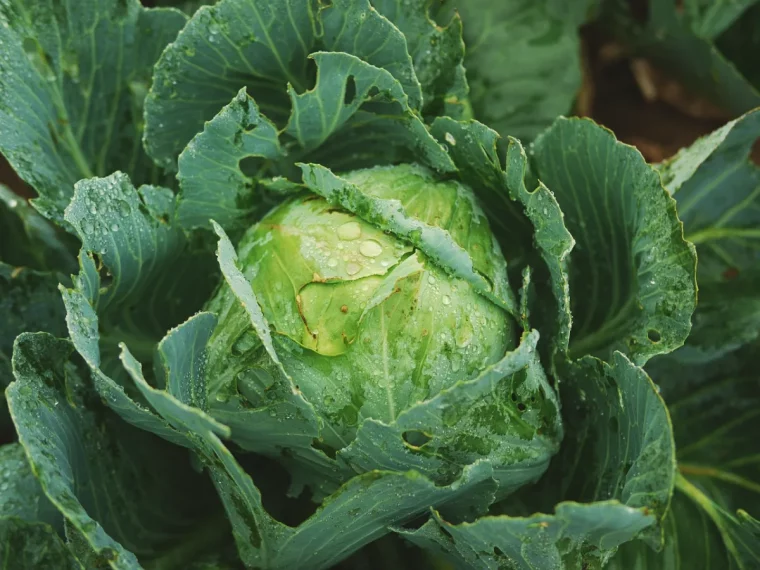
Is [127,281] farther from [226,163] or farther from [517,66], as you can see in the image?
[517,66]

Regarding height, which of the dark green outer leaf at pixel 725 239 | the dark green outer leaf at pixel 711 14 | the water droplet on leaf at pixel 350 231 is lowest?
the water droplet on leaf at pixel 350 231

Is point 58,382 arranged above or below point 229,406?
below

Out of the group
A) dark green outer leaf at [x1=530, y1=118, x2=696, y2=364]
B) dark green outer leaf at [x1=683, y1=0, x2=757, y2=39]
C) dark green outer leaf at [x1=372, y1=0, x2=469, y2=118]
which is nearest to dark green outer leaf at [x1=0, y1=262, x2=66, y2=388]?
dark green outer leaf at [x1=372, y1=0, x2=469, y2=118]

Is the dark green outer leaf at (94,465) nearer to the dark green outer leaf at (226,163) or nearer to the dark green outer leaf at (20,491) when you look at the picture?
the dark green outer leaf at (20,491)

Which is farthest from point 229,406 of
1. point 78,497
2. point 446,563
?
point 446,563

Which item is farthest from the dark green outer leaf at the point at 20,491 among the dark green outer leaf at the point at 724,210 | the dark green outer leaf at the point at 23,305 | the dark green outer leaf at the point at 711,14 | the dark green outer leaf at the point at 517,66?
the dark green outer leaf at the point at 711,14

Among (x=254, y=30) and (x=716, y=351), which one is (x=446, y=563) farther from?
(x=254, y=30)
